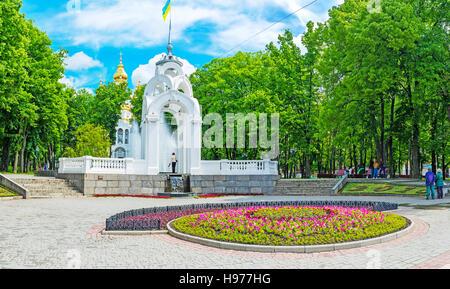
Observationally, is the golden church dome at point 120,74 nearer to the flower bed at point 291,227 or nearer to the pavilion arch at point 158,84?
the pavilion arch at point 158,84

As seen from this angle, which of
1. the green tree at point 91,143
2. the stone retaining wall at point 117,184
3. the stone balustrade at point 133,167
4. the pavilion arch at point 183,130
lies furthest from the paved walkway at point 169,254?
the green tree at point 91,143

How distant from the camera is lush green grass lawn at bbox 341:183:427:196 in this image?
73.7 ft

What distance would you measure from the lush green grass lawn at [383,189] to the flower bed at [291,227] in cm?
1380

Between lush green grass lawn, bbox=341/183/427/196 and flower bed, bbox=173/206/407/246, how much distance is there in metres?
13.8

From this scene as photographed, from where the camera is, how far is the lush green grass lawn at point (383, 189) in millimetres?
22469

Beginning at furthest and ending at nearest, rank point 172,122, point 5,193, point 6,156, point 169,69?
point 6,156, point 172,122, point 169,69, point 5,193

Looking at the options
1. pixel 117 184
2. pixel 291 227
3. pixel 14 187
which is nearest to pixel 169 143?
pixel 117 184

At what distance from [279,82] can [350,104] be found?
824 cm

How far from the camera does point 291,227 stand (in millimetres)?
8578

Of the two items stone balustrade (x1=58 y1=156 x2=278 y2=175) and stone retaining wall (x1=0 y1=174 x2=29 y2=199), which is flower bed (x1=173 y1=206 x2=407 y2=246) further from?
stone balustrade (x1=58 y1=156 x2=278 y2=175)

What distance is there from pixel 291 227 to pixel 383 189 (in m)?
18.0

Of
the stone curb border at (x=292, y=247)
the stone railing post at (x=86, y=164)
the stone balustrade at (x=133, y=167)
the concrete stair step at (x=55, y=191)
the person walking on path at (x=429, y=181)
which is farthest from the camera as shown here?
the stone balustrade at (x=133, y=167)

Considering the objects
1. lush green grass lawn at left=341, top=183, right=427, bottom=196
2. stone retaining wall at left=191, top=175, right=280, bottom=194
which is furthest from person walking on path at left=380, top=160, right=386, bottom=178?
stone retaining wall at left=191, top=175, right=280, bottom=194

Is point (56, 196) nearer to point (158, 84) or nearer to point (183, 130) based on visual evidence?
point (183, 130)
